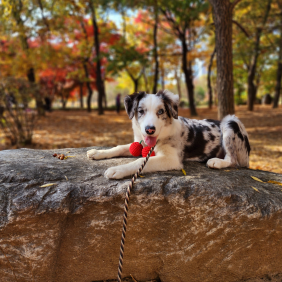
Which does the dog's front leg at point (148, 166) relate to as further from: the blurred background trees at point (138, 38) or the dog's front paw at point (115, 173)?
the blurred background trees at point (138, 38)

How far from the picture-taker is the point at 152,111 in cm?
311

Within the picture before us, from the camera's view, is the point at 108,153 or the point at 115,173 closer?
the point at 115,173

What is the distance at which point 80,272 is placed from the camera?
9.65 feet

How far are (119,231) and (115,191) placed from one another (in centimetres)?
47

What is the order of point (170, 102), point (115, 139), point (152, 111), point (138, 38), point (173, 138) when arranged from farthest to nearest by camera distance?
point (138, 38)
point (115, 139)
point (173, 138)
point (170, 102)
point (152, 111)

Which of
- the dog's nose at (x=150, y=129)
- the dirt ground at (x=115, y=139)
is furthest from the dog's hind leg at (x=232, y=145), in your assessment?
the dirt ground at (x=115, y=139)

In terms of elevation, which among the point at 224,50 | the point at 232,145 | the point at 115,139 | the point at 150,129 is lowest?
the point at 115,139

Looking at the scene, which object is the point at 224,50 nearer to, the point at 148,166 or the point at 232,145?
the point at 232,145

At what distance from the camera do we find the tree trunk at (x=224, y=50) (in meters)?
5.99

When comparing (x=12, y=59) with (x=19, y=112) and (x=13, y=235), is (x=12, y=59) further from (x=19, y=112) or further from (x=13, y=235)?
(x=13, y=235)

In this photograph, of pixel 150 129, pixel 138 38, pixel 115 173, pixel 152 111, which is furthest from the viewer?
pixel 138 38

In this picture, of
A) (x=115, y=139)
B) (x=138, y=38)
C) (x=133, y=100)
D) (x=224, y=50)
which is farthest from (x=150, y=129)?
(x=138, y=38)

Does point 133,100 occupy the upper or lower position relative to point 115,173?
upper

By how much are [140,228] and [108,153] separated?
4.51ft
